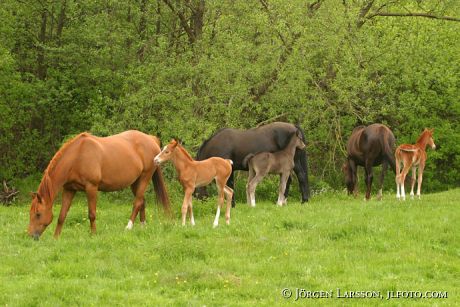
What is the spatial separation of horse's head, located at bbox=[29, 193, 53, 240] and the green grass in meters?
0.22

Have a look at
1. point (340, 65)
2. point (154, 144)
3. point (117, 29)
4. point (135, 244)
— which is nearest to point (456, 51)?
point (340, 65)

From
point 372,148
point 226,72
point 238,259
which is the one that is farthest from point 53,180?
point 226,72

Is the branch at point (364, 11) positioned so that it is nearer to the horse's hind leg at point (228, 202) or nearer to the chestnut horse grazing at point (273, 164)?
the chestnut horse grazing at point (273, 164)

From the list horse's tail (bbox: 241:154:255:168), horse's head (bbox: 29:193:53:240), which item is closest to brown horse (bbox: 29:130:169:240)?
horse's head (bbox: 29:193:53:240)

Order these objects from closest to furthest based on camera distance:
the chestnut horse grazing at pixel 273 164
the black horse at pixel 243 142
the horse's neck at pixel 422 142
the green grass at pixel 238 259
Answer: the green grass at pixel 238 259, the horse's neck at pixel 422 142, the chestnut horse grazing at pixel 273 164, the black horse at pixel 243 142

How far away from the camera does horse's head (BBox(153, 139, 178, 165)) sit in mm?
14750

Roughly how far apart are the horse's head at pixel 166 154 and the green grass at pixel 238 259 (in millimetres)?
1395

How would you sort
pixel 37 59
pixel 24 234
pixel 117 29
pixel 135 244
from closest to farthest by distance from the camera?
1. pixel 135 244
2. pixel 24 234
3. pixel 117 29
4. pixel 37 59

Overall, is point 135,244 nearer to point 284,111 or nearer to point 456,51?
point 284,111

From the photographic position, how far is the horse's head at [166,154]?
14750mm

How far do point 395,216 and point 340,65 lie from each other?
10.4 meters

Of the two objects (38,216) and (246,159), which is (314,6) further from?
(38,216)

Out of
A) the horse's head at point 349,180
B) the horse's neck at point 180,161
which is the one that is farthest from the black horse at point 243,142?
the horse's neck at point 180,161

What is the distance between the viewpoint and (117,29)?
2852 centimetres
